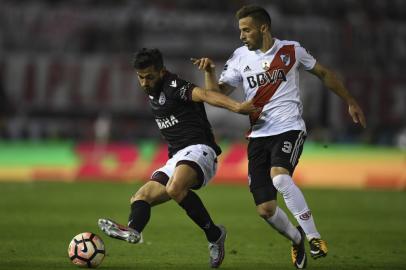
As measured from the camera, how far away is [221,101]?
776cm

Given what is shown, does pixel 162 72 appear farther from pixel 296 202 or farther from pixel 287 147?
pixel 296 202

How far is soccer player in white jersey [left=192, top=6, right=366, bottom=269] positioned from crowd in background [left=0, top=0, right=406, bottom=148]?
13880 millimetres

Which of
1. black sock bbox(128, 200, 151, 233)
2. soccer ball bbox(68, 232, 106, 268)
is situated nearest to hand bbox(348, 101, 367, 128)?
black sock bbox(128, 200, 151, 233)

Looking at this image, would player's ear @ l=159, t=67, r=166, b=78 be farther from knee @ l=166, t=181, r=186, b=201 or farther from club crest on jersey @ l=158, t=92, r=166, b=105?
knee @ l=166, t=181, r=186, b=201

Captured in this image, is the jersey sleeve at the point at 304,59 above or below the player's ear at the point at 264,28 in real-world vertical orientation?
below

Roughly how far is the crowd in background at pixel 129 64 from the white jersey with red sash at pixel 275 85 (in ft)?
45.6

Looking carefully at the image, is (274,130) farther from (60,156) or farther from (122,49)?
(122,49)

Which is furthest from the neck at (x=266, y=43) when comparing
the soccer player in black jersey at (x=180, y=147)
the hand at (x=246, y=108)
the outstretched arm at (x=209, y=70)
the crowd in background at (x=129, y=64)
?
the crowd in background at (x=129, y=64)

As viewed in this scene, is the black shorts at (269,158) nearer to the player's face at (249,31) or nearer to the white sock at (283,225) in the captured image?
the white sock at (283,225)

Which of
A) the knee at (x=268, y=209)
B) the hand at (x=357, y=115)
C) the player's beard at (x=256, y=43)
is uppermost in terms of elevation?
the player's beard at (x=256, y=43)

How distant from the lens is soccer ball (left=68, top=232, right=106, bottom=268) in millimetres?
7809

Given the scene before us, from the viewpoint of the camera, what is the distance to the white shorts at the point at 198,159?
8.00 m

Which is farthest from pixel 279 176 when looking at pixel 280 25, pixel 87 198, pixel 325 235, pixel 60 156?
pixel 280 25

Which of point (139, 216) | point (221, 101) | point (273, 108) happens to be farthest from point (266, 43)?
point (139, 216)
